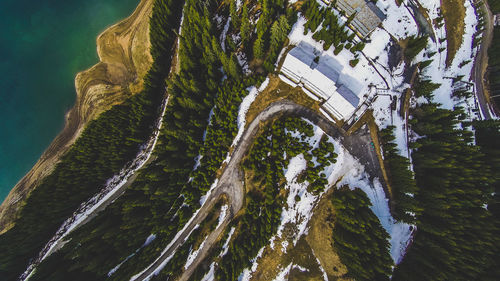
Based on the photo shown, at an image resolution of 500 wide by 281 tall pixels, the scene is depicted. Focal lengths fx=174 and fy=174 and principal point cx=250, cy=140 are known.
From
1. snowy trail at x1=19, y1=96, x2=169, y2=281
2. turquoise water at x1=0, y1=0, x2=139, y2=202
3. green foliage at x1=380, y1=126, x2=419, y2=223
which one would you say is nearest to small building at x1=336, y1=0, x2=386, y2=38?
green foliage at x1=380, y1=126, x2=419, y2=223

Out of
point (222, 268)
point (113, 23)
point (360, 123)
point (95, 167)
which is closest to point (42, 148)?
point (95, 167)

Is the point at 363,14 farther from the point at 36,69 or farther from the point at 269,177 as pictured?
the point at 36,69

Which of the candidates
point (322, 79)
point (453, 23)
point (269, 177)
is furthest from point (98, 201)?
point (453, 23)

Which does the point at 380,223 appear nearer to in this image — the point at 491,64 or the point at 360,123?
the point at 360,123

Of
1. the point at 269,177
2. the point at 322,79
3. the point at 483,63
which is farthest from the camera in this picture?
the point at 483,63

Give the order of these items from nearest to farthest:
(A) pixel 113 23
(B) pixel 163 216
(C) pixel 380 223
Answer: (C) pixel 380 223, (B) pixel 163 216, (A) pixel 113 23
